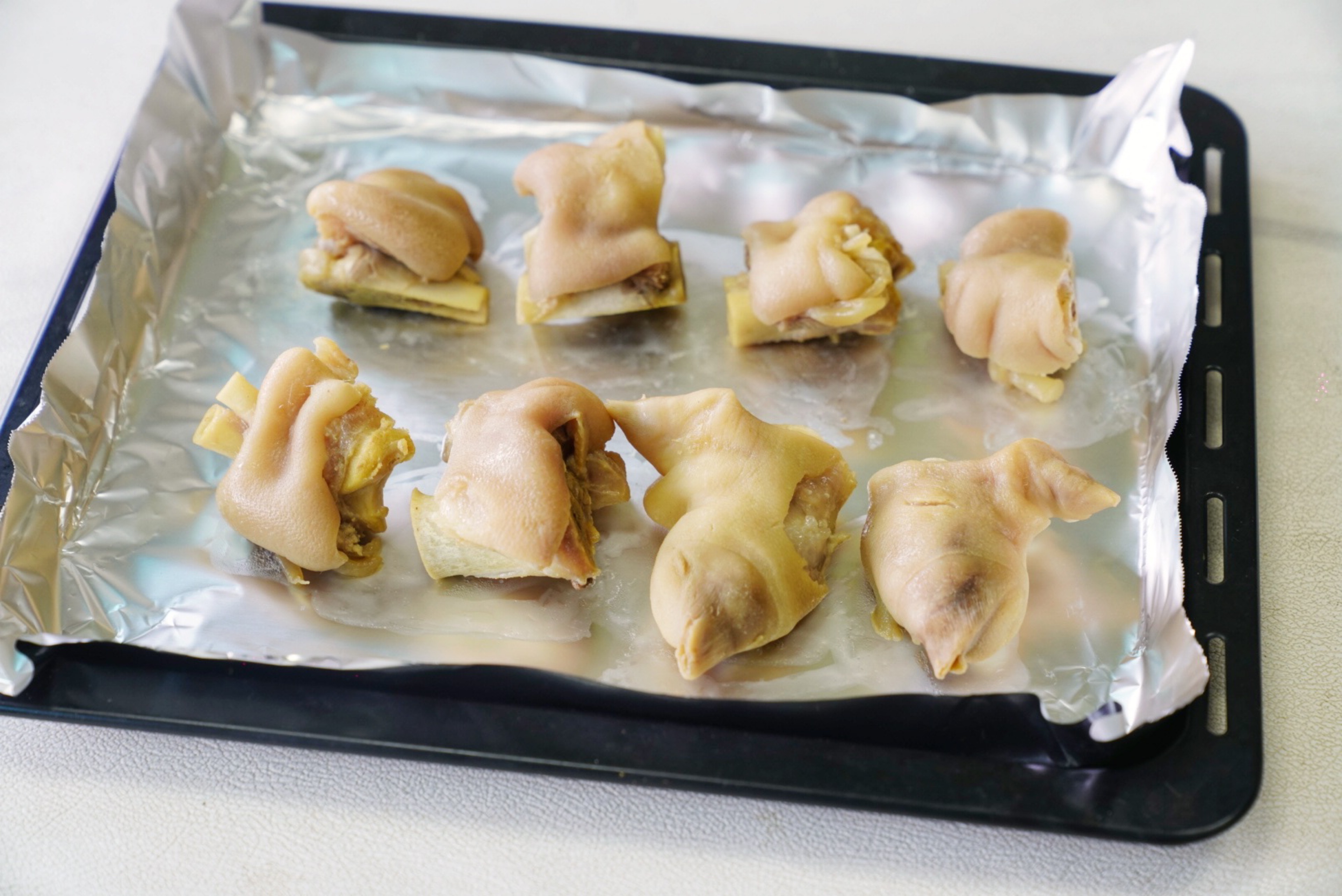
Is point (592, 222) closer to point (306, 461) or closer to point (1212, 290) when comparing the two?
point (306, 461)

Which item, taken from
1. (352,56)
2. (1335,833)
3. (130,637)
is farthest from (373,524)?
(1335,833)

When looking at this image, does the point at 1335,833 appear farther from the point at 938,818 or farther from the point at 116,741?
the point at 116,741

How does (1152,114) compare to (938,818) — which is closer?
(938,818)

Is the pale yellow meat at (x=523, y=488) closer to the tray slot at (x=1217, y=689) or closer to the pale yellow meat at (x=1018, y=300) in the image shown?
the pale yellow meat at (x=1018, y=300)

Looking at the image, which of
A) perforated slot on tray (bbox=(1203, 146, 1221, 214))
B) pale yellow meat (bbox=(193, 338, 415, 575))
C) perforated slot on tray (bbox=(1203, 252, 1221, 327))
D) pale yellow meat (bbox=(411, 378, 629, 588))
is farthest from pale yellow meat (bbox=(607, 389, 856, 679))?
perforated slot on tray (bbox=(1203, 146, 1221, 214))

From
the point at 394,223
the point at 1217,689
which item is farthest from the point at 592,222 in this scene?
the point at 1217,689

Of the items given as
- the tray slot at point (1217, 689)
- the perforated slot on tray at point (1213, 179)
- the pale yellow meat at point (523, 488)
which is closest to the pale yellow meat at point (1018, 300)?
the perforated slot on tray at point (1213, 179)
